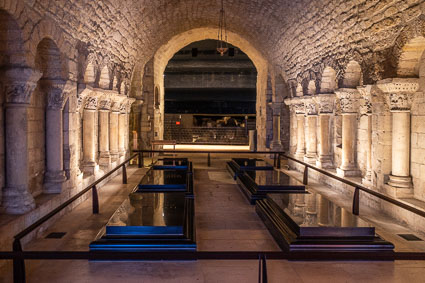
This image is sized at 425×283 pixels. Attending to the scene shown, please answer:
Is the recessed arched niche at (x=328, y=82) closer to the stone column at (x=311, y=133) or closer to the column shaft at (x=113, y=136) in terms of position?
the stone column at (x=311, y=133)

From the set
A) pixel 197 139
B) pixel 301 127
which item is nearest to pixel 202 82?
pixel 197 139

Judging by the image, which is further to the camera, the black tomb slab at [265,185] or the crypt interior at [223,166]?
the black tomb slab at [265,185]

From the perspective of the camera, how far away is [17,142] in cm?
493

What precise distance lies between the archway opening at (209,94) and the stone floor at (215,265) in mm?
14303

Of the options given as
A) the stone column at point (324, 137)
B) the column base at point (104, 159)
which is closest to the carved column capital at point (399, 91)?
the stone column at point (324, 137)

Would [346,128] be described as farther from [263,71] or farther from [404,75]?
[263,71]

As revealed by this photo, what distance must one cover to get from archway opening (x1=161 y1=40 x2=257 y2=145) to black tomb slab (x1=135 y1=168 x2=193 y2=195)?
12.8 meters

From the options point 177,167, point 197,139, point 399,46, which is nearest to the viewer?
point 399,46

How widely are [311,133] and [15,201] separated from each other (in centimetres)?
776

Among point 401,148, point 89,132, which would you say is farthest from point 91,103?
point 401,148

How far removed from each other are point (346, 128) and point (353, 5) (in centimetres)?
266

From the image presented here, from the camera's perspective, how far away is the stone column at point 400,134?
600cm

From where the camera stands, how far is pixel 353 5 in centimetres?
660

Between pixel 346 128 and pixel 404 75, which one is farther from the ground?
pixel 404 75
